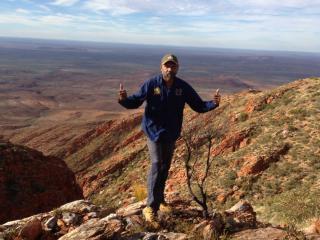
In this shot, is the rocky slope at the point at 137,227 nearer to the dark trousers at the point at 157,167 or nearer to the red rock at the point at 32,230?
the red rock at the point at 32,230

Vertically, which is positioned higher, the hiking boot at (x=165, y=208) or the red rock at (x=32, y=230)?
the hiking boot at (x=165, y=208)

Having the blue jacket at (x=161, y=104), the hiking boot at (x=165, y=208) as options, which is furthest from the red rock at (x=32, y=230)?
the blue jacket at (x=161, y=104)

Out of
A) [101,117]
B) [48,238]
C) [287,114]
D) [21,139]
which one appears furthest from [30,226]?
[101,117]

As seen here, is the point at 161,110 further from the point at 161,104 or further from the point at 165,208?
the point at 165,208

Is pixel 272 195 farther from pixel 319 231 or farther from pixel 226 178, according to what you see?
pixel 319 231

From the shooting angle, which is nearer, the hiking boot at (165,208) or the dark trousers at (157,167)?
the dark trousers at (157,167)

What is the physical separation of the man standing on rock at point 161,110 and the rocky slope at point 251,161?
6.80 ft

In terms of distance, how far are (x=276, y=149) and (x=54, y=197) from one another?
962cm

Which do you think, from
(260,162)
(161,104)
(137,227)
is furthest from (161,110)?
(260,162)

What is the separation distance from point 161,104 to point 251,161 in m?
12.9

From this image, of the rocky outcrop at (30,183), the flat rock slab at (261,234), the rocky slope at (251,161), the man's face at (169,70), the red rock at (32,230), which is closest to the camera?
the flat rock slab at (261,234)

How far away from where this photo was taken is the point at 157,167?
21.7ft

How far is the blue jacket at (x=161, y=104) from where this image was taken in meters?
6.46

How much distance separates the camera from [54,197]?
53.9ft
